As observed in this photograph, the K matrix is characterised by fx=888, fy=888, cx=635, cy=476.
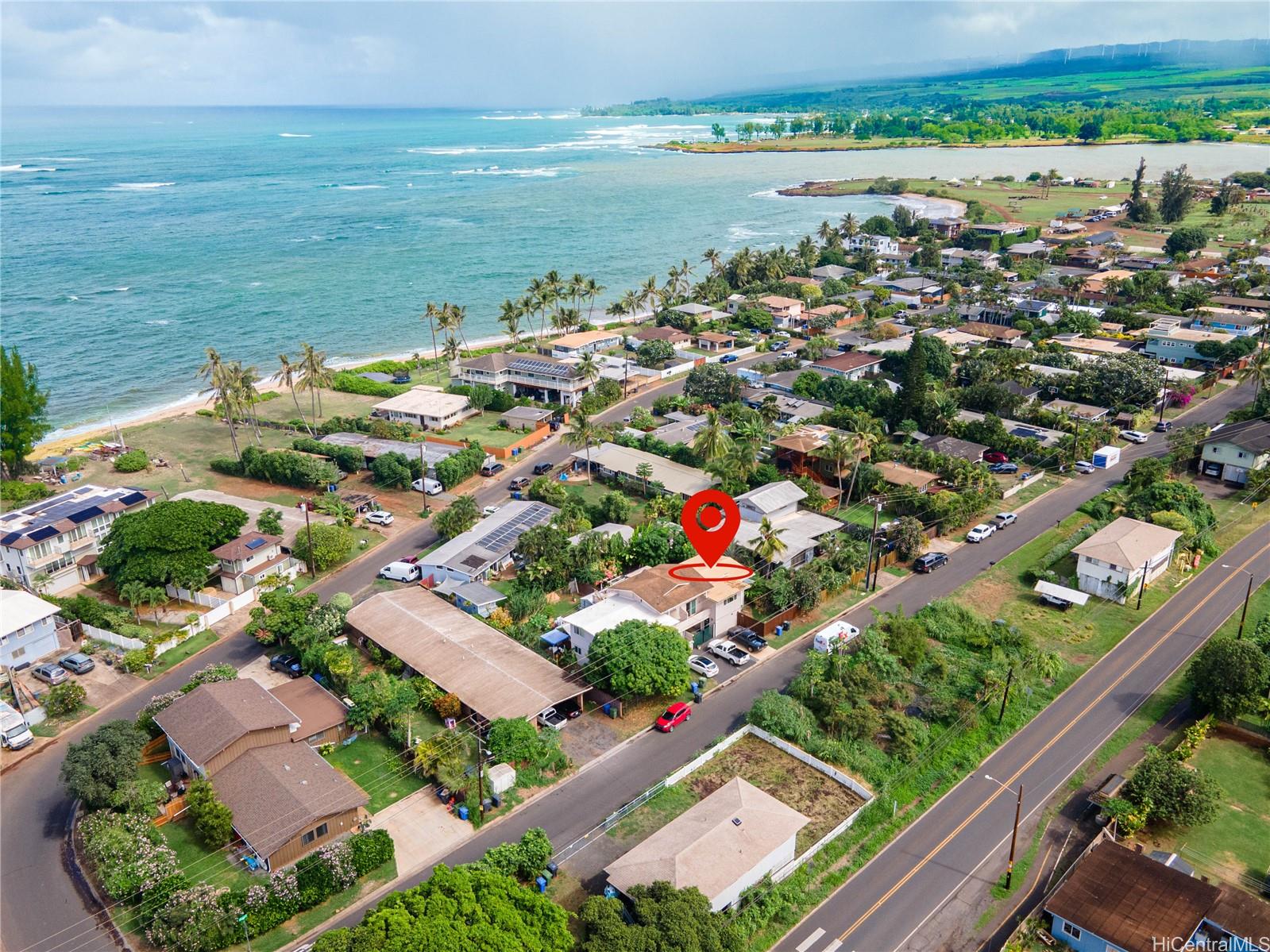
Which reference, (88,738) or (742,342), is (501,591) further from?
(742,342)

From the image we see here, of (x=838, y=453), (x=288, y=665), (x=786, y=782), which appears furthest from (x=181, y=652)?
(x=838, y=453)

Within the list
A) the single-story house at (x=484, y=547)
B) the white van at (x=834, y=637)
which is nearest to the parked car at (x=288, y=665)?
the single-story house at (x=484, y=547)

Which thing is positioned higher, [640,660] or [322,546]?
[640,660]

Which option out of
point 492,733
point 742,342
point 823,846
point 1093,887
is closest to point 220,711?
point 492,733

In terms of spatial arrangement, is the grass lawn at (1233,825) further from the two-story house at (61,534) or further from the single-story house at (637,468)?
the two-story house at (61,534)

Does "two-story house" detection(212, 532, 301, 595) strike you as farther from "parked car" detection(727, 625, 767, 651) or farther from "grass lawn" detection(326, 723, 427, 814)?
"parked car" detection(727, 625, 767, 651)

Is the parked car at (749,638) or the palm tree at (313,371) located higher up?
the palm tree at (313,371)

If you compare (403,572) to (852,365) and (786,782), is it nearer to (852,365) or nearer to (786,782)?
(786,782)
